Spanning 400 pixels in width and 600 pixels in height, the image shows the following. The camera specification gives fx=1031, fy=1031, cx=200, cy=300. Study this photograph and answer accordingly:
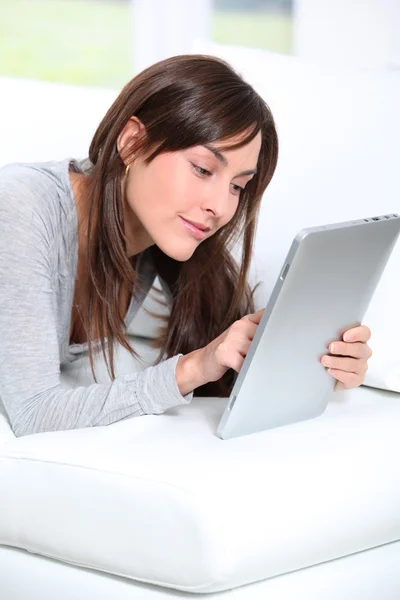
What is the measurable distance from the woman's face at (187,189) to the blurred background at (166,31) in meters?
1.20

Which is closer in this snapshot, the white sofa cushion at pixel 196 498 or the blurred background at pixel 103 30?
the white sofa cushion at pixel 196 498

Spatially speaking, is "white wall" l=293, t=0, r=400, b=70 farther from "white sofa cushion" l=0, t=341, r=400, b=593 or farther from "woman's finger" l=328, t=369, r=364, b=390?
"white sofa cushion" l=0, t=341, r=400, b=593

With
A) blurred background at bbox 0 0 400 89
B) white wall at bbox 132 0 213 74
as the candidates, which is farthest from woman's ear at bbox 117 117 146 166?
white wall at bbox 132 0 213 74

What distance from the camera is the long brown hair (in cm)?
148

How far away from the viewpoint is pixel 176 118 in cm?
147

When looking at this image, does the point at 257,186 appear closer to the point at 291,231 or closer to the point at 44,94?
the point at 291,231

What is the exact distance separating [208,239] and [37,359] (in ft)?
1.38

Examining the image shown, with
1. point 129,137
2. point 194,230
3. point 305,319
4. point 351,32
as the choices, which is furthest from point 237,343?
point 351,32

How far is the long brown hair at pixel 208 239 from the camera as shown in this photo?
4.86 ft

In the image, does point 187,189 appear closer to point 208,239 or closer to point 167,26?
point 208,239

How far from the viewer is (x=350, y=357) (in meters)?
1.47

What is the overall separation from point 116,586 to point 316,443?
0.32 metres

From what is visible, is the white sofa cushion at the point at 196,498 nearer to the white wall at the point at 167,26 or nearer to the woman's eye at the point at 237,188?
the woman's eye at the point at 237,188

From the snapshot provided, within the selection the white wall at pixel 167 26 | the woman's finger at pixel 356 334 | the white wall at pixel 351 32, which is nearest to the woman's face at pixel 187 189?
the woman's finger at pixel 356 334
